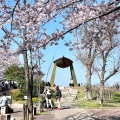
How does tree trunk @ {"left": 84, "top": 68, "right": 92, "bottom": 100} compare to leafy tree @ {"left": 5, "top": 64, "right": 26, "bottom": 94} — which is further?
leafy tree @ {"left": 5, "top": 64, "right": 26, "bottom": 94}

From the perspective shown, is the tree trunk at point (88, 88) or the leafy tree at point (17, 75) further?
the leafy tree at point (17, 75)

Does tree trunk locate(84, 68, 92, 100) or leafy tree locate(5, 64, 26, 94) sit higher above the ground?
leafy tree locate(5, 64, 26, 94)

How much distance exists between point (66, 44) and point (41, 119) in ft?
23.0

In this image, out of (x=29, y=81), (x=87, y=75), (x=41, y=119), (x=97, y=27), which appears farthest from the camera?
(x=87, y=75)

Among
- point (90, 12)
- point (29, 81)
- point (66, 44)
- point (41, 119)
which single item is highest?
point (90, 12)

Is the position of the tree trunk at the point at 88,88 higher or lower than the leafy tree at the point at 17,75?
lower

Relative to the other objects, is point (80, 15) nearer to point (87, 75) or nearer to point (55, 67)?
point (87, 75)

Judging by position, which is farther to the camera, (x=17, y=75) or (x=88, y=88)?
(x=17, y=75)

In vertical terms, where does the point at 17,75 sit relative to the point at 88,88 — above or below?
above

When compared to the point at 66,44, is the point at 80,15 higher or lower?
higher

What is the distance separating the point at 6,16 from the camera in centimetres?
937

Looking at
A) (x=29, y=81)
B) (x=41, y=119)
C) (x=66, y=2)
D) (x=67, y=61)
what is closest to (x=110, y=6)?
(x=66, y=2)

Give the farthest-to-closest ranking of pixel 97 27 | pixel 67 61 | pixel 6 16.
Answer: pixel 67 61, pixel 97 27, pixel 6 16

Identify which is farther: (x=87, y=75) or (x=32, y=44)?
(x=87, y=75)
